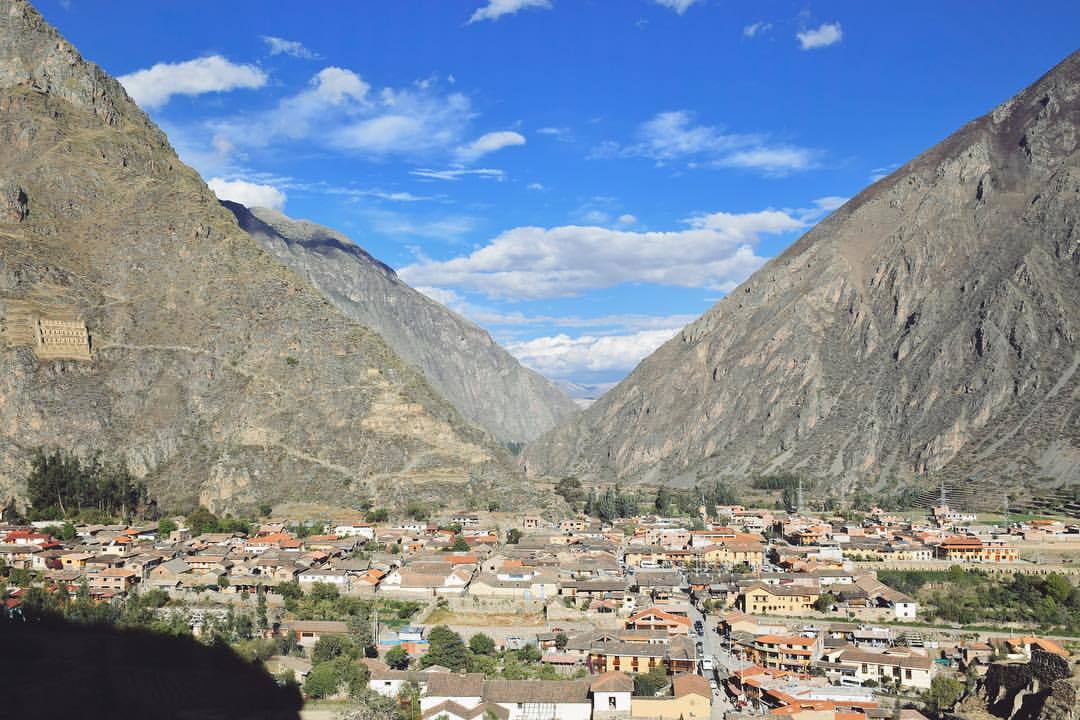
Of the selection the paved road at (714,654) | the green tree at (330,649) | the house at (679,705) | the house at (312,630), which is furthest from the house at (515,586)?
the house at (679,705)

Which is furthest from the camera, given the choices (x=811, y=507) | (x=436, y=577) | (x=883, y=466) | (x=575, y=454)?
(x=575, y=454)

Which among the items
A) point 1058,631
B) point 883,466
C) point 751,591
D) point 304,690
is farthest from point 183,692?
point 883,466

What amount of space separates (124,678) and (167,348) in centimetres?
5896

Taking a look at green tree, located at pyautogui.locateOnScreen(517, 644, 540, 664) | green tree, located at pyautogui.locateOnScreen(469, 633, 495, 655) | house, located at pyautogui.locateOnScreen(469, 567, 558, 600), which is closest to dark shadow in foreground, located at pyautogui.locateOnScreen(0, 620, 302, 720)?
green tree, located at pyautogui.locateOnScreen(469, 633, 495, 655)

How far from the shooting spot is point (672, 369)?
644 feet

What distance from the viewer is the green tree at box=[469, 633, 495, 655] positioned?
169 feet

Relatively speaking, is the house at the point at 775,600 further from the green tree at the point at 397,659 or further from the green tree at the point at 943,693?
the green tree at the point at 397,659

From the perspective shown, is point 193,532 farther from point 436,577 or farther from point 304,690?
point 304,690

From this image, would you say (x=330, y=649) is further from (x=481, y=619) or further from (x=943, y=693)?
(x=943, y=693)

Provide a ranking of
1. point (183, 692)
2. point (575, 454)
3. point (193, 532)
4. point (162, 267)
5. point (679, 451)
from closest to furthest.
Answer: point (183, 692)
point (193, 532)
point (162, 267)
point (679, 451)
point (575, 454)

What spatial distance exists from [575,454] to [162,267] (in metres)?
102

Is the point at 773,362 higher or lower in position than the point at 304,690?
higher

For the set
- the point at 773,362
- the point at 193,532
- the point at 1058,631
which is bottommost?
the point at 1058,631

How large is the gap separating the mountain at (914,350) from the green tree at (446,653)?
89207 mm
